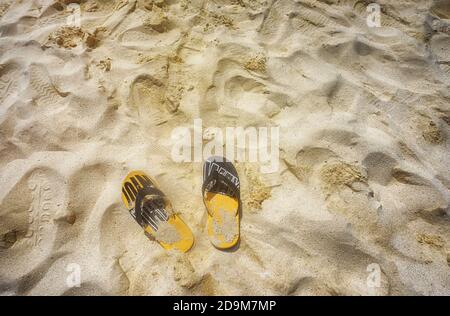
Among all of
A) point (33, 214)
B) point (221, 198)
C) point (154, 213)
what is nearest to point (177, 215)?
point (154, 213)

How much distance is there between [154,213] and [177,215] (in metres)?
0.14

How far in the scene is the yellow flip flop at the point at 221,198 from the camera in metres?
1.53

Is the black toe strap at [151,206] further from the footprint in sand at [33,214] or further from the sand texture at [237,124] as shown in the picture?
the footprint in sand at [33,214]

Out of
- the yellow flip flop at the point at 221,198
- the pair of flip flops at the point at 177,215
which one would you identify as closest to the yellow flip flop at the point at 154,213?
the pair of flip flops at the point at 177,215

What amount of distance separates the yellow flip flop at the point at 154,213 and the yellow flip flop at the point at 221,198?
0.52 ft

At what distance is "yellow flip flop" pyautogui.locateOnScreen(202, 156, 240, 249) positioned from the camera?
1.53m

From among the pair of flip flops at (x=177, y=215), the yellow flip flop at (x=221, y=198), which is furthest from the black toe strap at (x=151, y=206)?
the yellow flip flop at (x=221, y=198)

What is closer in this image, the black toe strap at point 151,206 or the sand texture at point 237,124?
the sand texture at point 237,124

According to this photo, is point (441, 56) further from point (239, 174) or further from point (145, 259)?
point (145, 259)

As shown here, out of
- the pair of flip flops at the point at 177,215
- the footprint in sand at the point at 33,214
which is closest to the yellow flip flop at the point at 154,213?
the pair of flip flops at the point at 177,215

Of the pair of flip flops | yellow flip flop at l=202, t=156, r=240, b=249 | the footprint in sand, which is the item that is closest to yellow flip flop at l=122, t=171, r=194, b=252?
the pair of flip flops

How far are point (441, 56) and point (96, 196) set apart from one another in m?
2.50

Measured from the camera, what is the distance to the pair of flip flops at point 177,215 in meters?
1.53

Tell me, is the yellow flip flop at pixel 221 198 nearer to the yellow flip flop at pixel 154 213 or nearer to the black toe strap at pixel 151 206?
the yellow flip flop at pixel 154 213
